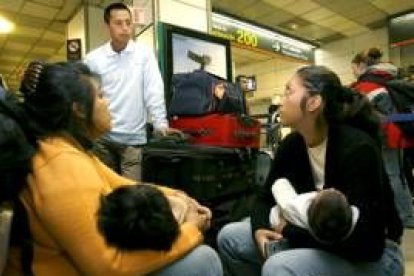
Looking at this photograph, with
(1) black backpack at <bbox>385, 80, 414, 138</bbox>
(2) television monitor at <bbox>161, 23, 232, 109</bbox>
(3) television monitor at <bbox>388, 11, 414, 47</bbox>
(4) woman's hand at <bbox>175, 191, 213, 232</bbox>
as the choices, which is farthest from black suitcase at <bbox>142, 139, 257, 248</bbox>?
(3) television monitor at <bbox>388, 11, 414, 47</bbox>

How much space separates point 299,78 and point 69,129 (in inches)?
31.9

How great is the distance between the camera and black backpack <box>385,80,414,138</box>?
3.76 metres

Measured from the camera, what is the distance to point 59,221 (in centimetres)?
108

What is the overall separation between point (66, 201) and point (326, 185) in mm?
858

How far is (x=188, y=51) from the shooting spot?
417 cm

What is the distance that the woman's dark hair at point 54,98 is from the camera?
121 cm

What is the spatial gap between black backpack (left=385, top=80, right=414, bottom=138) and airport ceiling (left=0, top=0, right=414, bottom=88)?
4561 mm

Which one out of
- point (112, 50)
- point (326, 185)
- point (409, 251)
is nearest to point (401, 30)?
point (409, 251)

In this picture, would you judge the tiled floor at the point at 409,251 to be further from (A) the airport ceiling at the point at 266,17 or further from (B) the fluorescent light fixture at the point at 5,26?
(B) the fluorescent light fixture at the point at 5,26

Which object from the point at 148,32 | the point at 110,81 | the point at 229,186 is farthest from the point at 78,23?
the point at 229,186

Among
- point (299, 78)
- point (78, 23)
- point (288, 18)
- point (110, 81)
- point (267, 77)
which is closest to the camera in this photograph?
point (299, 78)

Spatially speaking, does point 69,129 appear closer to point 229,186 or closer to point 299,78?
point 299,78

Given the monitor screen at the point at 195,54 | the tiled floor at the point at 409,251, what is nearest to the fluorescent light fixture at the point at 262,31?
the monitor screen at the point at 195,54

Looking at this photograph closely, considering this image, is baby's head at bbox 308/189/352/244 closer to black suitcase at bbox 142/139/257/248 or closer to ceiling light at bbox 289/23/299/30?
black suitcase at bbox 142/139/257/248
